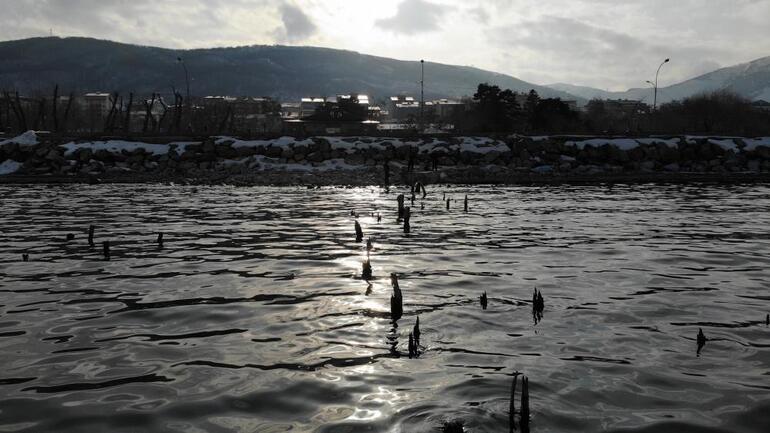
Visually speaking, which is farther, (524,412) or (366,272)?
(366,272)

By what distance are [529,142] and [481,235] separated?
3001 centimetres

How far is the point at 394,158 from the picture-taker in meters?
41.0

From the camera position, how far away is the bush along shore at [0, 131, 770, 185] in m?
36.6

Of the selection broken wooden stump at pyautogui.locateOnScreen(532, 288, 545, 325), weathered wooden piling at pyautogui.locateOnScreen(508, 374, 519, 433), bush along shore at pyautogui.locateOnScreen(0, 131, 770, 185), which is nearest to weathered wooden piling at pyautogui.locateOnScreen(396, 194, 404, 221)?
broken wooden stump at pyautogui.locateOnScreen(532, 288, 545, 325)

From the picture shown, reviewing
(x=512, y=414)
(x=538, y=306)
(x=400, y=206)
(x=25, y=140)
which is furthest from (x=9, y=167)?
(x=512, y=414)

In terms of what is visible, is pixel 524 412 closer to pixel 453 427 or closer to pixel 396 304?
pixel 453 427

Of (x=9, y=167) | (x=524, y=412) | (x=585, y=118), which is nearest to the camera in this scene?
(x=524, y=412)

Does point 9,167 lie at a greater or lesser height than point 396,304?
greater

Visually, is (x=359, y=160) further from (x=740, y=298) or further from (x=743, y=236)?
(x=740, y=298)

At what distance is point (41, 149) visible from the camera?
41.0 meters

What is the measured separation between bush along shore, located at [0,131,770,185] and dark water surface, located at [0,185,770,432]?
22.5 m

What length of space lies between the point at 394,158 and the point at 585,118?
5820 centimetres

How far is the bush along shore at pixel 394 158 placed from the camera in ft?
120

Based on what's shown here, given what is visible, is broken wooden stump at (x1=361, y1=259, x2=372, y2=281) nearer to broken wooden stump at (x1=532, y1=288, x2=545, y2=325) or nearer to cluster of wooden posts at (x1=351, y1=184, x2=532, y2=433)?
cluster of wooden posts at (x1=351, y1=184, x2=532, y2=433)
